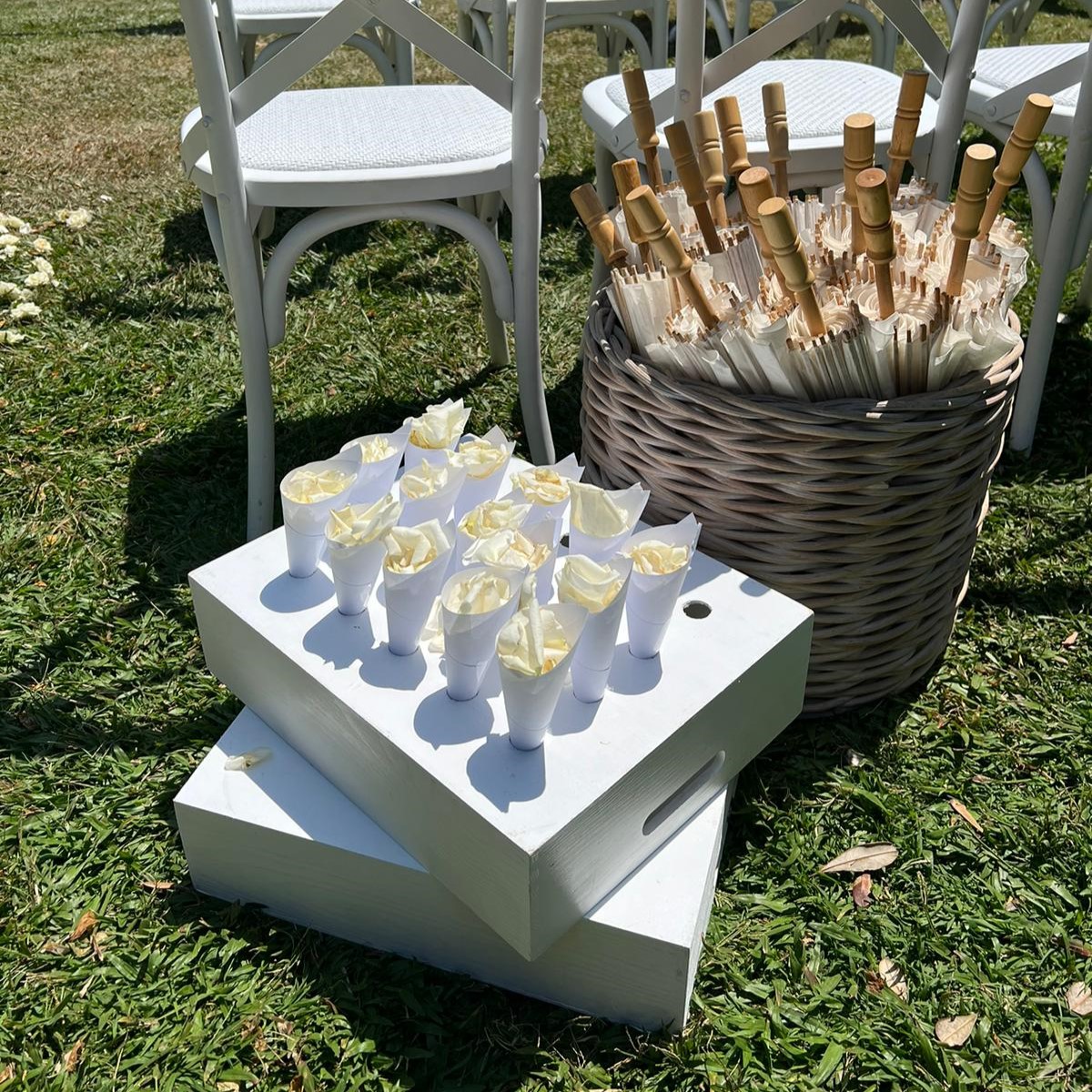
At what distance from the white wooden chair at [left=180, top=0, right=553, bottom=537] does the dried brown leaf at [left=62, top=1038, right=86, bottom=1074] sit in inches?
32.6

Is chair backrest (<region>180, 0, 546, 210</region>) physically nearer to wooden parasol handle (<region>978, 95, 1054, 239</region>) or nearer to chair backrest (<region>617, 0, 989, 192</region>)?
chair backrest (<region>617, 0, 989, 192</region>)

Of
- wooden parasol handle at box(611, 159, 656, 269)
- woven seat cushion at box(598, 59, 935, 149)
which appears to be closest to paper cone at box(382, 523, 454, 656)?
wooden parasol handle at box(611, 159, 656, 269)

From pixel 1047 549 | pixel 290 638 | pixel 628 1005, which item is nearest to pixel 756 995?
pixel 628 1005

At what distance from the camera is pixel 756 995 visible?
3.66 feet

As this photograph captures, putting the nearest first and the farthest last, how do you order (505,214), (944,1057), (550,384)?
(944,1057) < (550,384) < (505,214)

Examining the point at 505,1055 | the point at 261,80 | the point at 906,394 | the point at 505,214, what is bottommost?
the point at 505,1055

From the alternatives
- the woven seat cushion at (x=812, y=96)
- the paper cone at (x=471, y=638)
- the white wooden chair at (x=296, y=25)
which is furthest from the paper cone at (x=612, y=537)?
the white wooden chair at (x=296, y=25)

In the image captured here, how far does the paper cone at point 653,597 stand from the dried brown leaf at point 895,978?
1.39ft

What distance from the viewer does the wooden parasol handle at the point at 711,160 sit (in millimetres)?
1261

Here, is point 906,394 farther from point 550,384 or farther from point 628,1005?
point 550,384

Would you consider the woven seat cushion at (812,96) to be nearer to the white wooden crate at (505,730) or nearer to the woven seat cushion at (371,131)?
the woven seat cushion at (371,131)

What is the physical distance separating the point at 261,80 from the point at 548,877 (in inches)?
41.8

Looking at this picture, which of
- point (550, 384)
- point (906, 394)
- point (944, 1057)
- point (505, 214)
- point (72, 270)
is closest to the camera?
point (944, 1057)

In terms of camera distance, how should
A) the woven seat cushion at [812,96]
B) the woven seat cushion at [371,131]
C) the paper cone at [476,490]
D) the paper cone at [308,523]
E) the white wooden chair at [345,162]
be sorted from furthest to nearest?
the woven seat cushion at [812,96] → the woven seat cushion at [371,131] → the white wooden chair at [345,162] → the paper cone at [476,490] → the paper cone at [308,523]
